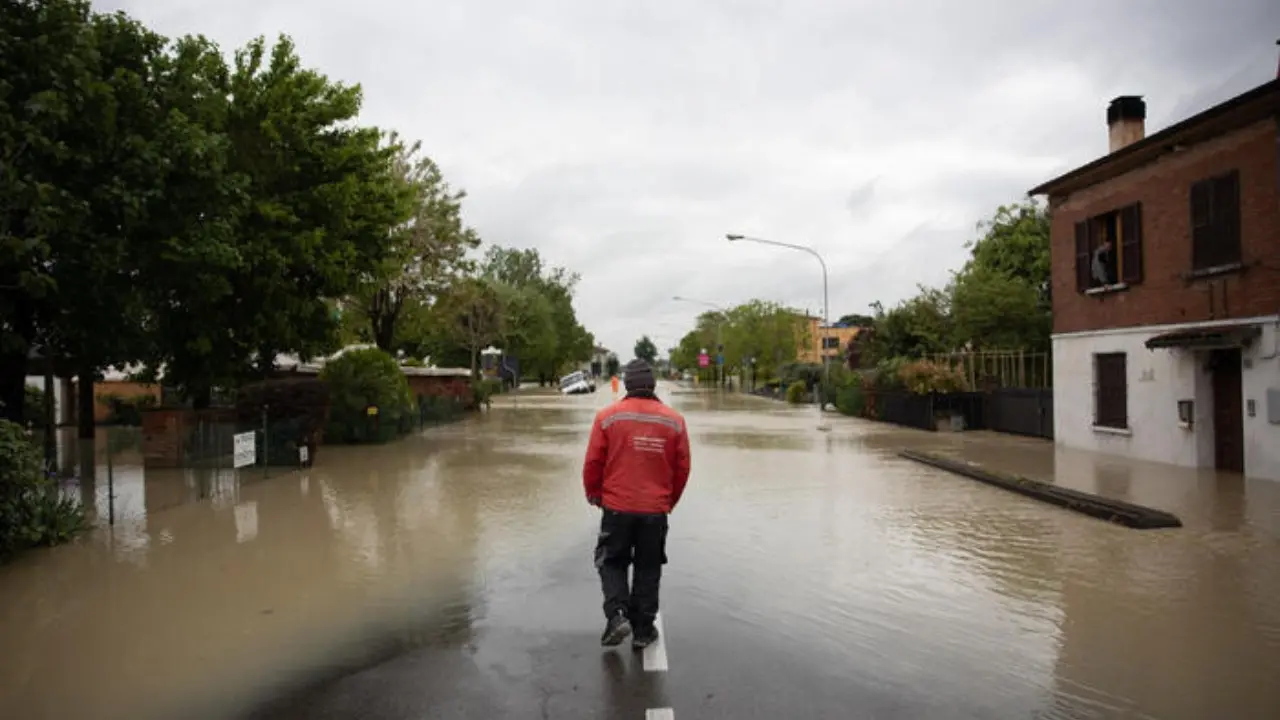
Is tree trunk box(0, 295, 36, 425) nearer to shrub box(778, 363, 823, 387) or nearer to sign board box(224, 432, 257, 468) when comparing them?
sign board box(224, 432, 257, 468)

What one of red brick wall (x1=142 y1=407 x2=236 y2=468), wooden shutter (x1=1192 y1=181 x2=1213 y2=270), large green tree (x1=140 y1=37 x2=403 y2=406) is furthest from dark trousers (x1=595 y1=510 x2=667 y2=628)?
wooden shutter (x1=1192 y1=181 x2=1213 y2=270)

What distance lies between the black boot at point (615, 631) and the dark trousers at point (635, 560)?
0.16 ft

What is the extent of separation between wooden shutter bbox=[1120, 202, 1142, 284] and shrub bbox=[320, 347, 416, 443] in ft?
53.7

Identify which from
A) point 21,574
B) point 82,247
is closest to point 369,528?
point 21,574

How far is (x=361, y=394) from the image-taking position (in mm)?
21500

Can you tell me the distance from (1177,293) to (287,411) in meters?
16.1

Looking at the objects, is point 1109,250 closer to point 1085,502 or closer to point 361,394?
point 1085,502

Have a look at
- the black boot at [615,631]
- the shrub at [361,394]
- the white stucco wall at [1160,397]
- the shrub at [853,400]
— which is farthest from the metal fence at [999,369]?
the black boot at [615,631]

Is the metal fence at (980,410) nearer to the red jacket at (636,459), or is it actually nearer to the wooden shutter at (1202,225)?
the wooden shutter at (1202,225)

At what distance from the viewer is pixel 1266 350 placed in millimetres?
13672

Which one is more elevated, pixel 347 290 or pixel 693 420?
pixel 347 290

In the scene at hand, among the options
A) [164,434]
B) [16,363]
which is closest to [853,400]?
[164,434]

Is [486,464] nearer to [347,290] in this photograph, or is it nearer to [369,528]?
[347,290]

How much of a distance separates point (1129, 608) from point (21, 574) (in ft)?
30.0
